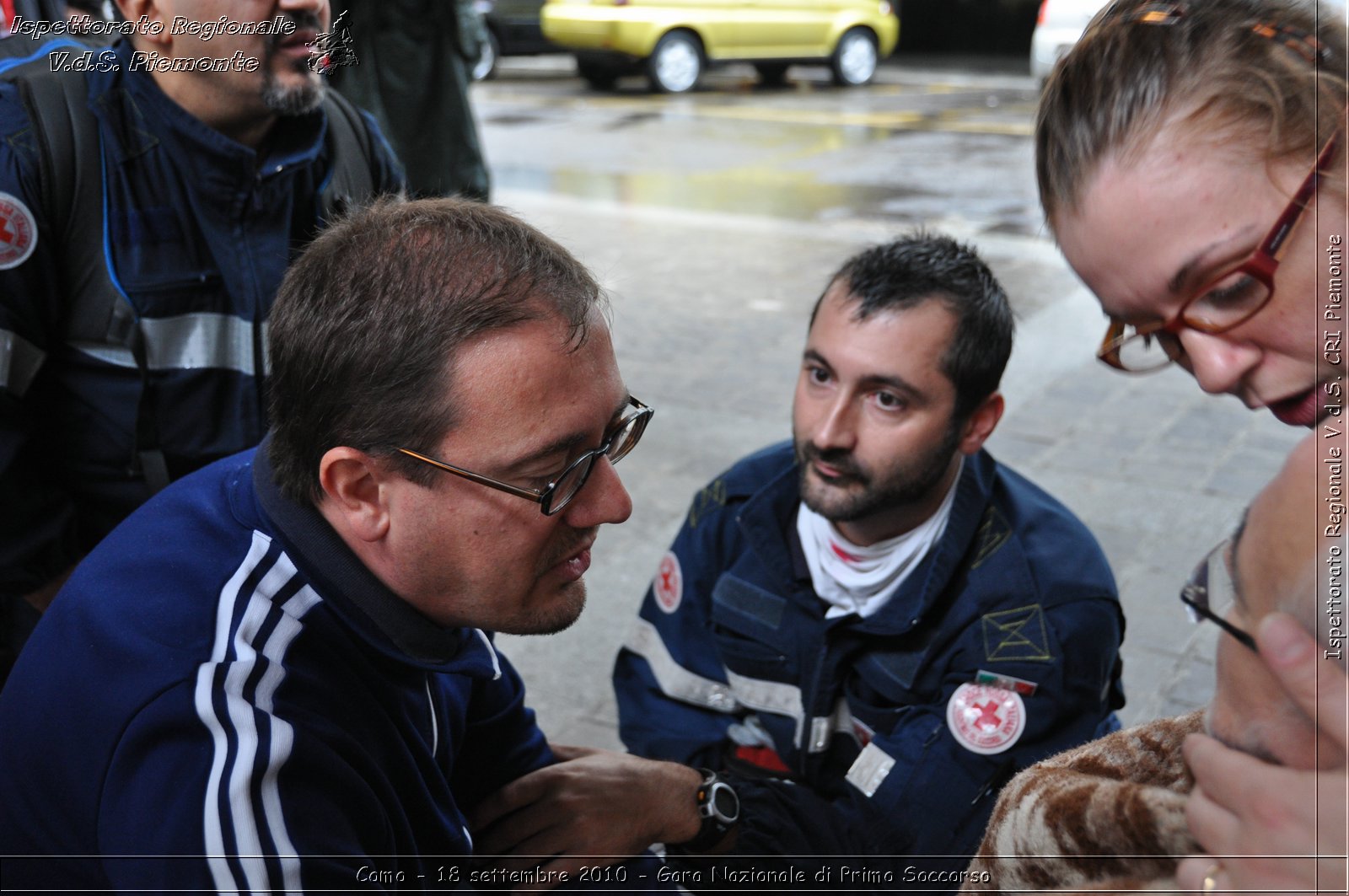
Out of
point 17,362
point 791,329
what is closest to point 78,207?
point 17,362

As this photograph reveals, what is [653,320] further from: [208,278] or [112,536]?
[112,536]

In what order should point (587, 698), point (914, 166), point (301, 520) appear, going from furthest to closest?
1. point (914, 166)
2. point (587, 698)
3. point (301, 520)

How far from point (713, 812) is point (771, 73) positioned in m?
16.0

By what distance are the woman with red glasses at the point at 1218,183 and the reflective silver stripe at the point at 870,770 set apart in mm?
1043

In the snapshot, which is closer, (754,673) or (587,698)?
(754,673)

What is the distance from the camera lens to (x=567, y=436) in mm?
1537

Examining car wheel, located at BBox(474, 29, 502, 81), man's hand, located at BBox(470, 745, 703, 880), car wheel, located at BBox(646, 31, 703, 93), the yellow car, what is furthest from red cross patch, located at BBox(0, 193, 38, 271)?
car wheel, located at BBox(646, 31, 703, 93)

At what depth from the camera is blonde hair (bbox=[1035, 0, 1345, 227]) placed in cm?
113

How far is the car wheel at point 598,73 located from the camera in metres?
15.7

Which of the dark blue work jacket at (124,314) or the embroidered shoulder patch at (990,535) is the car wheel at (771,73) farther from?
the embroidered shoulder patch at (990,535)

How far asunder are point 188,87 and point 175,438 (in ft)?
2.26

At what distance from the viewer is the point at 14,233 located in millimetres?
2141

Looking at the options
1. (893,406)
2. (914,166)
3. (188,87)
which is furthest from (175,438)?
(914,166)

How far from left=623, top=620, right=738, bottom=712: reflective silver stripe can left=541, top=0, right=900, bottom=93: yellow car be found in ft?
44.0
